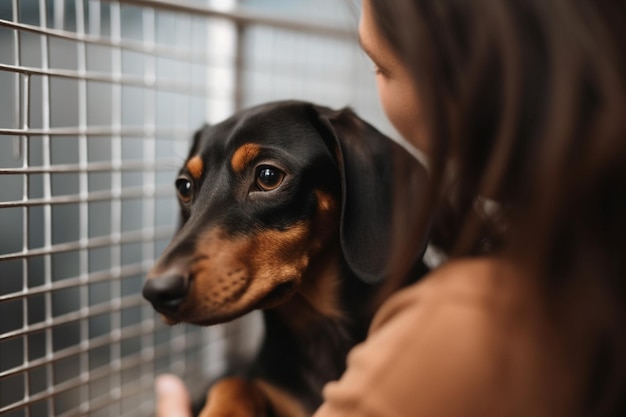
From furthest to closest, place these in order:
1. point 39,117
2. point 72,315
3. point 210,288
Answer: point 39,117 → point 72,315 → point 210,288

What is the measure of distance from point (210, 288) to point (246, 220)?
0.13 m

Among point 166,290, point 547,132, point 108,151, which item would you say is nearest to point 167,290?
A: point 166,290

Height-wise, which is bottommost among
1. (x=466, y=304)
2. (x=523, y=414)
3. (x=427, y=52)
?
(x=523, y=414)

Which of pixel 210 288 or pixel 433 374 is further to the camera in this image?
pixel 210 288

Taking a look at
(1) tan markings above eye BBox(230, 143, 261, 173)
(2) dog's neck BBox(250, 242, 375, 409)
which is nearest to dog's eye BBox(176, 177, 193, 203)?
(1) tan markings above eye BBox(230, 143, 261, 173)

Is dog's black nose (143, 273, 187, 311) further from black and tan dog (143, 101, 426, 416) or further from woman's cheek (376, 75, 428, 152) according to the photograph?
woman's cheek (376, 75, 428, 152)

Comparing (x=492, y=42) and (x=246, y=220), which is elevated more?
(x=492, y=42)

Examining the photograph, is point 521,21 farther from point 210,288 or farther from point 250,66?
point 250,66

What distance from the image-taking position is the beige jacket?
0.55 metres

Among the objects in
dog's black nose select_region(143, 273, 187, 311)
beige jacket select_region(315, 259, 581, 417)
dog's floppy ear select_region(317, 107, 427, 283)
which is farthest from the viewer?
dog's floppy ear select_region(317, 107, 427, 283)

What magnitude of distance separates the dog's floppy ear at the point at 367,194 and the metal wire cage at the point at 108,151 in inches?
9.9

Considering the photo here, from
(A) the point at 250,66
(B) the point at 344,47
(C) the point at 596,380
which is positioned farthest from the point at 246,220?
(B) the point at 344,47

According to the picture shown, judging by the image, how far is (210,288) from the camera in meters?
0.77

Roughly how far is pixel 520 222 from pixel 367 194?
35 cm
